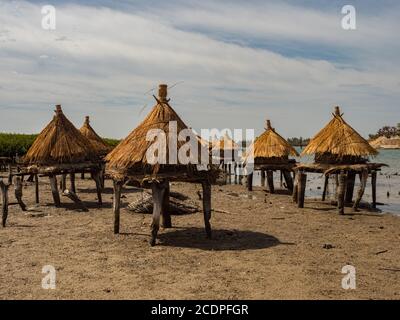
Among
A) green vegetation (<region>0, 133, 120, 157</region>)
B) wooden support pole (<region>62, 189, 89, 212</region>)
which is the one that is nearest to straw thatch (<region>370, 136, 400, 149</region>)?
green vegetation (<region>0, 133, 120, 157</region>)

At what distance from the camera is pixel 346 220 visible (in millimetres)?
15891

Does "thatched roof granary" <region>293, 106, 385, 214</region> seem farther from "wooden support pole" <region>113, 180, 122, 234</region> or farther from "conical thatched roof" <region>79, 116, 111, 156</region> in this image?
"conical thatched roof" <region>79, 116, 111, 156</region>

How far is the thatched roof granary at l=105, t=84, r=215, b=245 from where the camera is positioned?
10.7 metres

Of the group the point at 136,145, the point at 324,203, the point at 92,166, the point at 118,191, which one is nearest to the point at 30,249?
the point at 118,191

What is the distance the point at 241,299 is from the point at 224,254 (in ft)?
9.29

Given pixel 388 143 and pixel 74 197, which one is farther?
pixel 388 143

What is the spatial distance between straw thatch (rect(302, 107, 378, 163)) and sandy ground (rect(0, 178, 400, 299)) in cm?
284

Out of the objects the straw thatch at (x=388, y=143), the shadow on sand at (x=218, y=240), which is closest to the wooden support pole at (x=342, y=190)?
the shadow on sand at (x=218, y=240)

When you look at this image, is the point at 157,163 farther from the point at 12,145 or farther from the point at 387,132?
the point at 387,132

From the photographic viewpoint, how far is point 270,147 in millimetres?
25219

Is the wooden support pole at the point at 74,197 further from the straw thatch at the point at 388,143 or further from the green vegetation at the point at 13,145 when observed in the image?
the straw thatch at the point at 388,143

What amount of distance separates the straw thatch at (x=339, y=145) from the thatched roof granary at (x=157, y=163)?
8315 mm

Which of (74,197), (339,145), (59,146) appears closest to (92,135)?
(59,146)

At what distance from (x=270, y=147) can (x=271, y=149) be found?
0.17 meters
